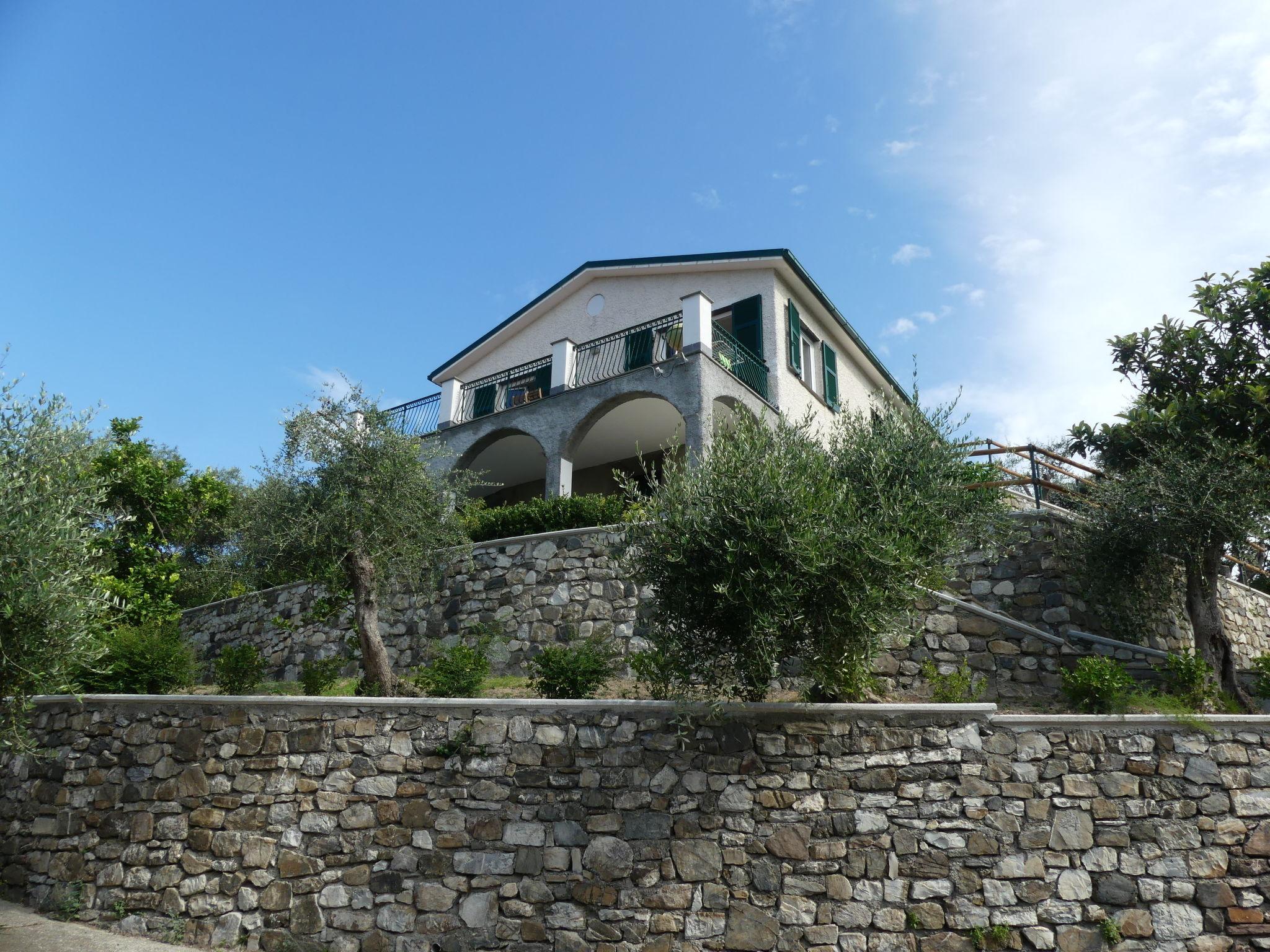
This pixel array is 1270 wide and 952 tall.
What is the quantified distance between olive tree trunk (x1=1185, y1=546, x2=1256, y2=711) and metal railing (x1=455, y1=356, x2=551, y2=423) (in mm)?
12504

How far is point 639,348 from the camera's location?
18047 millimetres

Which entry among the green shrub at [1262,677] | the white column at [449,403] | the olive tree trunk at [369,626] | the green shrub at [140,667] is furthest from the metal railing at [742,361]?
the green shrub at [140,667]

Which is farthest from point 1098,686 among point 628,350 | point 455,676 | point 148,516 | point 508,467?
point 148,516

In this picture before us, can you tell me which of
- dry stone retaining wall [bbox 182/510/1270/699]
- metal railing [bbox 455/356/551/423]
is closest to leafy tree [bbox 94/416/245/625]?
dry stone retaining wall [bbox 182/510/1270/699]

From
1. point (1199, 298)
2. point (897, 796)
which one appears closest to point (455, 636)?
point (897, 796)

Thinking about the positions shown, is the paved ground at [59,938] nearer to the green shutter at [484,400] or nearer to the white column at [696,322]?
the white column at [696,322]

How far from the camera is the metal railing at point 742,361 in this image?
1744 cm

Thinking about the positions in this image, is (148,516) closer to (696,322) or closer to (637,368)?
(637,368)

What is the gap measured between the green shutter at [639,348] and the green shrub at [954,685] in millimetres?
8685

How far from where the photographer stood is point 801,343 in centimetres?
1927

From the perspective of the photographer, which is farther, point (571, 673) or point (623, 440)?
point (623, 440)

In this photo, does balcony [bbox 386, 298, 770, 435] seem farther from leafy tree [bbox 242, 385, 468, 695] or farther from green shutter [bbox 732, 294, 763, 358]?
leafy tree [bbox 242, 385, 468, 695]

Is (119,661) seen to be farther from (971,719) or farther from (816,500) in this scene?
(971,719)

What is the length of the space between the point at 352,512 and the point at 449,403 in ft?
26.6
